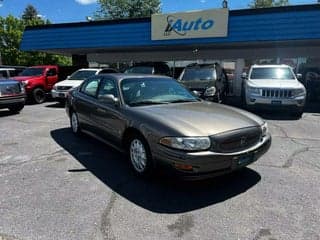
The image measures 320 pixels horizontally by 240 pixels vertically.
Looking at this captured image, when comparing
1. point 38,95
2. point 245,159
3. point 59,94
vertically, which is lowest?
point 38,95

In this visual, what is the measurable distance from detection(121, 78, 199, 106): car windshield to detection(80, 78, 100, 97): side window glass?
1067 millimetres

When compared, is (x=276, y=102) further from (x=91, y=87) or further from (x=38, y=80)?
(x=38, y=80)

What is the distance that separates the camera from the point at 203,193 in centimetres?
431

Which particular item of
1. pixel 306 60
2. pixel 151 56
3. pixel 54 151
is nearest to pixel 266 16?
pixel 306 60

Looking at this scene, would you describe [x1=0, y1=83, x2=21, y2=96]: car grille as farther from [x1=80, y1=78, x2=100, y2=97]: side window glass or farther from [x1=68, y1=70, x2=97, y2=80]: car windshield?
[x1=80, y1=78, x2=100, y2=97]: side window glass

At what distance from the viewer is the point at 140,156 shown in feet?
15.4

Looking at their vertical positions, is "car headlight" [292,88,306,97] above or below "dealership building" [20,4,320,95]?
below

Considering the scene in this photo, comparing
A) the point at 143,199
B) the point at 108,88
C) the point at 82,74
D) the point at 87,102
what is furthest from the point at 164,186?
the point at 82,74

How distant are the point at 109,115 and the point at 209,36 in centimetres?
1046

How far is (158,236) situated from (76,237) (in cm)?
84

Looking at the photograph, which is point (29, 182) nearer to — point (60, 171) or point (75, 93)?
point (60, 171)

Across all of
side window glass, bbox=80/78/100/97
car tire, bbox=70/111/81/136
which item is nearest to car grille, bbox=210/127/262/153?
side window glass, bbox=80/78/100/97

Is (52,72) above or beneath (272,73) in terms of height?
beneath

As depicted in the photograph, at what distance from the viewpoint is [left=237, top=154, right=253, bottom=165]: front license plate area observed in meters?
4.20
